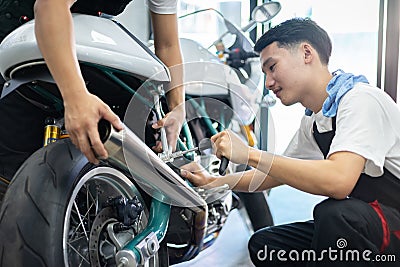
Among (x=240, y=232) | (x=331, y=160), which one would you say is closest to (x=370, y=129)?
(x=331, y=160)

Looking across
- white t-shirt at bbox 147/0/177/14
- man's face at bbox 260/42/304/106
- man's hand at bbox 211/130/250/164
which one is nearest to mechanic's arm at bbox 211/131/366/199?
man's hand at bbox 211/130/250/164

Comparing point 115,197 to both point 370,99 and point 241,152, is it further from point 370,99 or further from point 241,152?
point 370,99

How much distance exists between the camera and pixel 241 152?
3.45 feet

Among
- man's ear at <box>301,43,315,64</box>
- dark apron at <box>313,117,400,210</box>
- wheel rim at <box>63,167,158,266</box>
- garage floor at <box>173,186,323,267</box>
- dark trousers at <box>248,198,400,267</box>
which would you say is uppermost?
man's ear at <box>301,43,315,64</box>

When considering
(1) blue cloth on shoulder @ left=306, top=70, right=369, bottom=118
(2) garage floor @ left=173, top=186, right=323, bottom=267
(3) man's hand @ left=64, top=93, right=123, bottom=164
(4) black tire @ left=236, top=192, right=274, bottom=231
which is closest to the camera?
(3) man's hand @ left=64, top=93, right=123, bottom=164

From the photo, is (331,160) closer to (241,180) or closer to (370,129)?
(370,129)

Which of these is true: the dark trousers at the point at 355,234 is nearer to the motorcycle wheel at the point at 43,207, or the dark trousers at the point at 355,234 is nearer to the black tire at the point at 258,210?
the motorcycle wheel at the point at 43,207

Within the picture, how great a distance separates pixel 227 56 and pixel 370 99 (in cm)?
96

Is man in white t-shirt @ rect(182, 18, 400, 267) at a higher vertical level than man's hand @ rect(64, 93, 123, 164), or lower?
lower

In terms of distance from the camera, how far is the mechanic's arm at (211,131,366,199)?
1.03 m

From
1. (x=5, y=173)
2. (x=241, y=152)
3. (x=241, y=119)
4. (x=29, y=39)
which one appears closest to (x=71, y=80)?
(x=29, y=39)

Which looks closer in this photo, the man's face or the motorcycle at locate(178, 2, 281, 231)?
the man's face

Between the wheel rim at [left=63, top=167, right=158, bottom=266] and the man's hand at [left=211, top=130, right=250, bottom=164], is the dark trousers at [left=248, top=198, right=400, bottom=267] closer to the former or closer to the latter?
the man's hand at [left=211, top=130, right=250, bottom=164]

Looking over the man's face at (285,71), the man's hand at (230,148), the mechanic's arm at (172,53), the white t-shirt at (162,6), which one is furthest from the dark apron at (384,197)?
the white t-shirt at (162,6)
